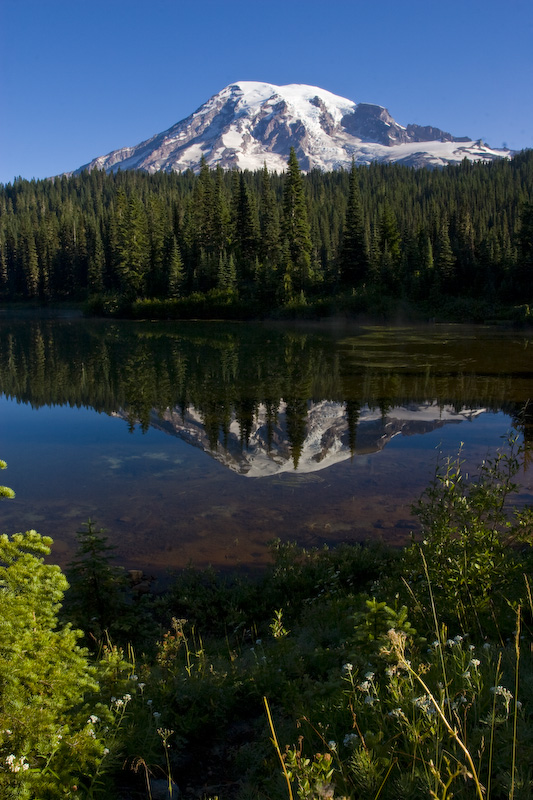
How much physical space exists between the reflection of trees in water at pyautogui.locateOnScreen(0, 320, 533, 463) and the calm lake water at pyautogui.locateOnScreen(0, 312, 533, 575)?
0.36 feet

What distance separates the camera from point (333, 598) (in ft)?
22.0

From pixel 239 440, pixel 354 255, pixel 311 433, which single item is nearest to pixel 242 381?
pixel 311 433

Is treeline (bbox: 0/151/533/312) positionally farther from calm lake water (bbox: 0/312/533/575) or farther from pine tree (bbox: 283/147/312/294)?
calm lake water (bbox: 0/312/533/575)

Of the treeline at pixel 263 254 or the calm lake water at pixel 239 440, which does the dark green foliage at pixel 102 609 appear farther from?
the treeline at pixel 263 254

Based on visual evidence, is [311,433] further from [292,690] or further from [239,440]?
[292,690]

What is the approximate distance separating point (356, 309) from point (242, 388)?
142ft

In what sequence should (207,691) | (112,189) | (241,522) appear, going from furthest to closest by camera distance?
(112,189) < (241,522) < (207,691)

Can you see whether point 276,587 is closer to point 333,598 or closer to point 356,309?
point 333,598

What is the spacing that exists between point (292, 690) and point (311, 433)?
11.5 m

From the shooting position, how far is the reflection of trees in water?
61.2 ft

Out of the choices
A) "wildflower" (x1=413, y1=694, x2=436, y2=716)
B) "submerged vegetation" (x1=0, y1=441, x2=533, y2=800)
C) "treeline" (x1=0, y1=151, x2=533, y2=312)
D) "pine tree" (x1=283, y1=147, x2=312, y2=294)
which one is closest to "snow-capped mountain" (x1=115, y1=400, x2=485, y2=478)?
Answer: "submerged vegetation" (x1=0, y1=441, x2=533, y2=800)

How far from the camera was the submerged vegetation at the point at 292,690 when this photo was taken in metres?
2.80

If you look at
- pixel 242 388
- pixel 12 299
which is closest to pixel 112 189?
pixel 12 299

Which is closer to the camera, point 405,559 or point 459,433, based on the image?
point 405,559
